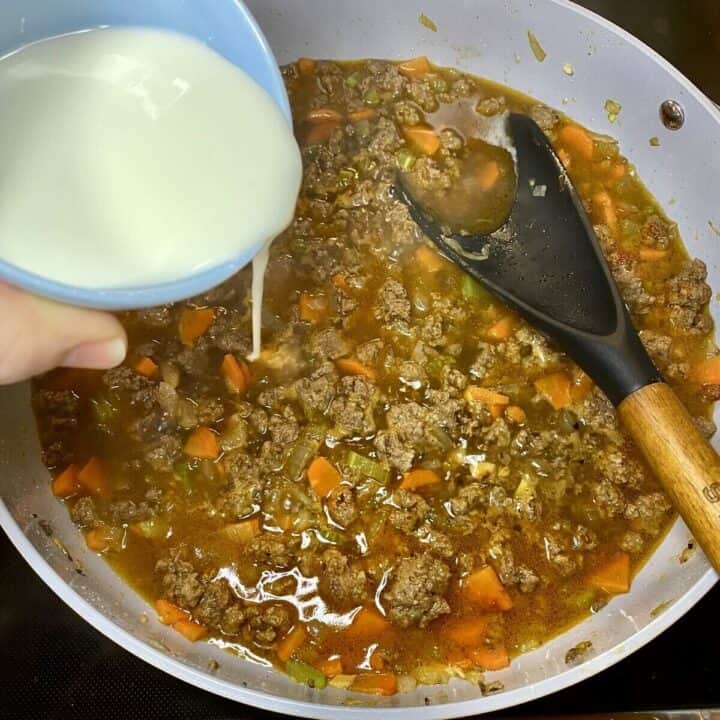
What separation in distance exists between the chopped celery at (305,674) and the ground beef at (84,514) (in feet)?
2.58

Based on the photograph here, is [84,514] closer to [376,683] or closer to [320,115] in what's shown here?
[376,683]

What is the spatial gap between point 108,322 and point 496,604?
1.56m

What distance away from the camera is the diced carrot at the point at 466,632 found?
8.94ft

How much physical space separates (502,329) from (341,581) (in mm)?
1054

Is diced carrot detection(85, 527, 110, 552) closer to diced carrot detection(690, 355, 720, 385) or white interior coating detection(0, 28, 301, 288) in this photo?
white interior coating detection(0, 28, 301, 288)

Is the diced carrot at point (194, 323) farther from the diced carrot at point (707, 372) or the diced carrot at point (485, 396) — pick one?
the diced carrot at point (707, 372)

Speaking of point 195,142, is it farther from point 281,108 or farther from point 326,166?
point 326,166

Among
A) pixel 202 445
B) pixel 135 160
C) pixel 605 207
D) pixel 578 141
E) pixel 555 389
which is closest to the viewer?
pixel 135 160

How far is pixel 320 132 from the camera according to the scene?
3.34 m

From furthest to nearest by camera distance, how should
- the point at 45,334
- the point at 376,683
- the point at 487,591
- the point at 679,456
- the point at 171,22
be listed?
the point at 487,591
the point at 376,683
the point at 679,456
the point at 171,22
the point at 45,334

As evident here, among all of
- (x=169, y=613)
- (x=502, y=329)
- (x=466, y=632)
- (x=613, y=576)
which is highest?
(x=502, y=329)

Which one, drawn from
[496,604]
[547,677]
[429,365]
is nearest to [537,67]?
[429,365]

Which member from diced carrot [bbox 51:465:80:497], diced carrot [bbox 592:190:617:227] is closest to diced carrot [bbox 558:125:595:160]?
diced carrot [bbox 592:190:617:227]

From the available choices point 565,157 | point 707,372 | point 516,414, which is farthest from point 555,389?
point 565,157
